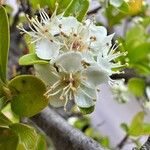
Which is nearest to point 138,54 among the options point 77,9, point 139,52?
point 139,52

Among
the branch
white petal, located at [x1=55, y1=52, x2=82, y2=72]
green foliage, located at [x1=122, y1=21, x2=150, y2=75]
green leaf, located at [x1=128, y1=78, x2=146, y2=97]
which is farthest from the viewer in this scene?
green leaf, located at [x1=128, y1=78, x2=146, y2=97]

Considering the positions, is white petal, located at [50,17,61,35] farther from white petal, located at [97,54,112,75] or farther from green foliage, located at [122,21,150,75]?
green foliage, located at [122,21,150,75]

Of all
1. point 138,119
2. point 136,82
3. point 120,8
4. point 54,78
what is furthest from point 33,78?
point 136,82

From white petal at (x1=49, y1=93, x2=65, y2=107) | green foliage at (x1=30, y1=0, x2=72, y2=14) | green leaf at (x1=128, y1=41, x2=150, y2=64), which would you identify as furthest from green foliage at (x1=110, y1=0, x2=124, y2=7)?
green leaf at (x1=128, y1=41, x2=150, y2=64)

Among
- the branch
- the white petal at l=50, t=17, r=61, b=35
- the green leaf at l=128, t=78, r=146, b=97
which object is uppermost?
the white petal at l=50, t=17, r=61, b=35

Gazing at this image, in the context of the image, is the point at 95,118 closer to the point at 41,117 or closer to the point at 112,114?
the point at 112,114

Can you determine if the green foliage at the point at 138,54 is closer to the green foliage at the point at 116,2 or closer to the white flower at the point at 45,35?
the green foliage at the point at 116,2
